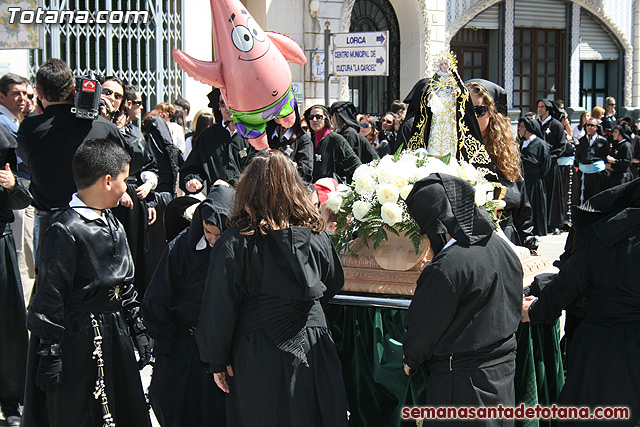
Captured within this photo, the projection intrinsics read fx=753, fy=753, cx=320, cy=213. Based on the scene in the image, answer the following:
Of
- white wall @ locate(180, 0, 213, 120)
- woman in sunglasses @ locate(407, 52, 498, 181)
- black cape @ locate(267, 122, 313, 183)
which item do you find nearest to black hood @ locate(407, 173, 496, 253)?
woman in sunglasses @ locate(407, 52, 498, 181)

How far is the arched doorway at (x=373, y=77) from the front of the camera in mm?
17312

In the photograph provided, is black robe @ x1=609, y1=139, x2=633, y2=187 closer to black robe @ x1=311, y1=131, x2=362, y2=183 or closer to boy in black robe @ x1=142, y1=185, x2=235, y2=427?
black robe @ x1=311, y1=131, x2=362, y2=183

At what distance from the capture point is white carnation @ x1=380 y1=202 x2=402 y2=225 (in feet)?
12.0

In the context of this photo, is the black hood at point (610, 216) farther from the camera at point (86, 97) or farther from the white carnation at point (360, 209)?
the camera at point (86, 97)

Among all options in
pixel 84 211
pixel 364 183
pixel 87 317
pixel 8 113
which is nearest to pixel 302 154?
pixel 8 113

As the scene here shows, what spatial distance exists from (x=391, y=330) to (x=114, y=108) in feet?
10.3

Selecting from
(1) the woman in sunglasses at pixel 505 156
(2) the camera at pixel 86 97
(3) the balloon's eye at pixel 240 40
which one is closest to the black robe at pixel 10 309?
(2) the camera at pixel 86 97

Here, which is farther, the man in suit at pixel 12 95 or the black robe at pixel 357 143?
the black robe at pixel 357 143

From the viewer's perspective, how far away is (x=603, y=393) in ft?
10.8

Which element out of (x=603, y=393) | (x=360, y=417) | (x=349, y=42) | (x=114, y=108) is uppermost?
(x=349, y=42)

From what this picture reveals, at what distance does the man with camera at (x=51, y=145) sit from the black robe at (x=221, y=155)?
1.05 meters

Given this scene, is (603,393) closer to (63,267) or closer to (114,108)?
(63,267)

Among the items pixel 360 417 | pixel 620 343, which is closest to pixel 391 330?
pixel 360 417

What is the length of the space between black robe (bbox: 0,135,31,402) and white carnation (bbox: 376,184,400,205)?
2286 millimetres
